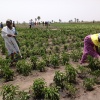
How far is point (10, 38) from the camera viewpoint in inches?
347

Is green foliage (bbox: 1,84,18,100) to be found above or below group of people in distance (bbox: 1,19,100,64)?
below

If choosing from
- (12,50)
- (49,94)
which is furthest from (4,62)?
(49,94)

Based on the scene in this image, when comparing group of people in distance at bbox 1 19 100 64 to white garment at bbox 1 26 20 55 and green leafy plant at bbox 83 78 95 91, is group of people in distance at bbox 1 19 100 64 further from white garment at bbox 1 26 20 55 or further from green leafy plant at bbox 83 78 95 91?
green leafy plant at bbox 83 78 95 91

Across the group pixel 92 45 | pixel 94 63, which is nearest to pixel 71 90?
pixel 94 63

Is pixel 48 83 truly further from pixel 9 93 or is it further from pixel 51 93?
pixel 9 93

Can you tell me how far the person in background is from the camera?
8.59 meters

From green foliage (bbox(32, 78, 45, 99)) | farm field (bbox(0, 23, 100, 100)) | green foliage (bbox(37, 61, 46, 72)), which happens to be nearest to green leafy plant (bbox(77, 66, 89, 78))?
farm field (bbox(0, 23, 100, 100))

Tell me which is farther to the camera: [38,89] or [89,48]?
[89,48]

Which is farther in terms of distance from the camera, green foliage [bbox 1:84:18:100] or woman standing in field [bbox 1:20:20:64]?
woman standing in field [bbox 1:20:20:64]

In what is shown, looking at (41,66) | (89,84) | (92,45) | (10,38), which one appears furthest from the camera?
(10,38)

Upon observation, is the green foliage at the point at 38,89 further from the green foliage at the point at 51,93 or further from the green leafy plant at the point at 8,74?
the green leafy plant at the point at 8,74

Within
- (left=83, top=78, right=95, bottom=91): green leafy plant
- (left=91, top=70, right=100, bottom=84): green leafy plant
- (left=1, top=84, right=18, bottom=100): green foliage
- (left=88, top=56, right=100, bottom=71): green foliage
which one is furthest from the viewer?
(left=88, top=56, right=100, bottom=71): green foliage

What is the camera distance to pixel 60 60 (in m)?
9.27

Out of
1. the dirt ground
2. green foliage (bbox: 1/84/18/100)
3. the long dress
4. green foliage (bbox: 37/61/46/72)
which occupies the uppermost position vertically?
the long dress
